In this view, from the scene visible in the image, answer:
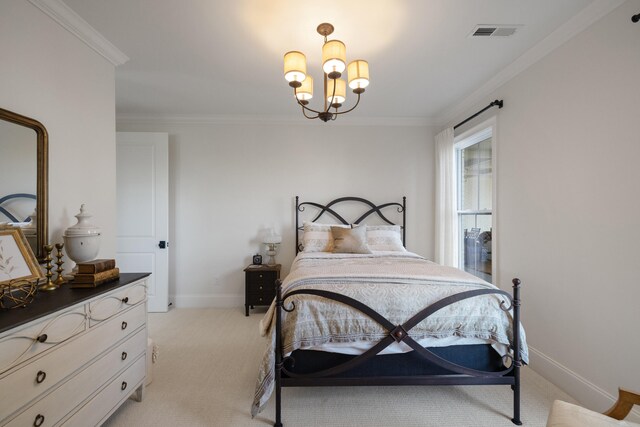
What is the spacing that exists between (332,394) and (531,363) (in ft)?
5.78

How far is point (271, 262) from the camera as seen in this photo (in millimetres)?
3838

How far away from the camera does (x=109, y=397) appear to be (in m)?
1.58

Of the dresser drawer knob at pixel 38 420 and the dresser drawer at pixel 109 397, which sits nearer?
the dresser drawer knob at pixel 38 420

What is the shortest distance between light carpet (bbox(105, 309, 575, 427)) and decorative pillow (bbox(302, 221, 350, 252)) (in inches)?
52.7

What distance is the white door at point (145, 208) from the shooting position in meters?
3.56

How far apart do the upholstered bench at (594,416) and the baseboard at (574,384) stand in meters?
0.91

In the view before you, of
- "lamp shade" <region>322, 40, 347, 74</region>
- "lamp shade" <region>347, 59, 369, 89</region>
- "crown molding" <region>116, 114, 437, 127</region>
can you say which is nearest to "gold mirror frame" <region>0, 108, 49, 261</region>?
"lamp shade" <region>322, 40, 347, 74</region>

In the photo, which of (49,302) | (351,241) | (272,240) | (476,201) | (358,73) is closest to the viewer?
(49,302)

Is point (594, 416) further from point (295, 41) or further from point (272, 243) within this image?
point (272, 243)

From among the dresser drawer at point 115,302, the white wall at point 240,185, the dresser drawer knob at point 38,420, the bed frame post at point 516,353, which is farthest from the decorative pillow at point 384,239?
the dresser drawer knob at point 38,420

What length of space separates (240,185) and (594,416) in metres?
3.80

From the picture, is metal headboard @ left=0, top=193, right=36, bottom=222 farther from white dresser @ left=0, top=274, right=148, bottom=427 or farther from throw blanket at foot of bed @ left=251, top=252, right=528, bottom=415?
throw blanket at foot of bed @ left=251, top=252, right=528, bottom=415

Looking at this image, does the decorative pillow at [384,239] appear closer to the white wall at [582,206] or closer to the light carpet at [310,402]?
the white wall at [582,206]

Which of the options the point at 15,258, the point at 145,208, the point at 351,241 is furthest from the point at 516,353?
the point at 145,208
